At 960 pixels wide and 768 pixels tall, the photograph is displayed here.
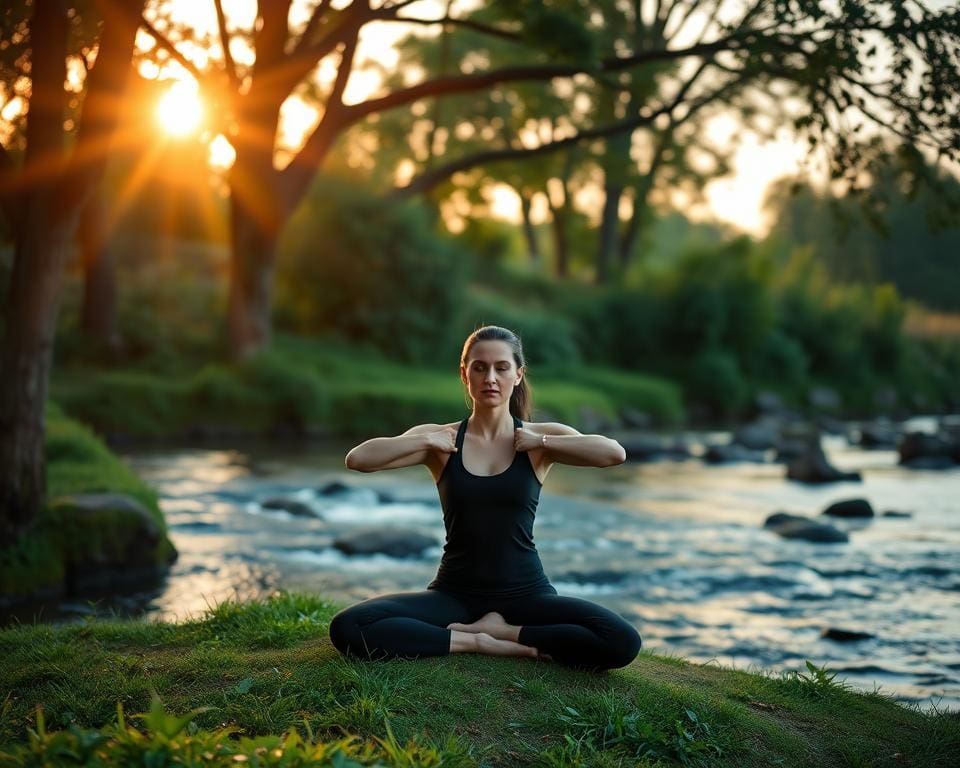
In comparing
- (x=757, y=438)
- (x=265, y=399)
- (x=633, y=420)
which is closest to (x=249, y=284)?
(x=265, y=399)

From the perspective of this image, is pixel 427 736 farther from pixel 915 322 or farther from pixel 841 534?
pixel 915 322

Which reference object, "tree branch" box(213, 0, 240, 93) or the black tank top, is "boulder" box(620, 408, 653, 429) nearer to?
"tree branch" box(213, 0, 240, 93)

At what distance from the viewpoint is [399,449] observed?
564 centimetres

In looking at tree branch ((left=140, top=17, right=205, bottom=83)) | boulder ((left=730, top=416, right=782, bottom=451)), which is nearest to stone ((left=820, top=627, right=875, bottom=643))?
tree branch ((left=140, top=17, right=205, bottom=83))

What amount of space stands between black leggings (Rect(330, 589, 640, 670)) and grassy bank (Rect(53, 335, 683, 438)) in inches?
687

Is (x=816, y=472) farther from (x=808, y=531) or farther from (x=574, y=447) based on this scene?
(x=574, y=447)

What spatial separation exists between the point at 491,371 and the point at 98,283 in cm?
2107

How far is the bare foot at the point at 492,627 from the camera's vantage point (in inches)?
225

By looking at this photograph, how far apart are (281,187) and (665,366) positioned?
18.9 meters

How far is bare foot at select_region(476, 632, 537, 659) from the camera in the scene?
566 centimetres

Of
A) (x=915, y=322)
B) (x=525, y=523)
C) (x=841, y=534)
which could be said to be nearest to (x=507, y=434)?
(x=525, y=523)

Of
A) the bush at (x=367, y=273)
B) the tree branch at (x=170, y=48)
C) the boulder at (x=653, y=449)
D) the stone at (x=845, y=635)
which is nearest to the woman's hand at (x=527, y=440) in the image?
the stone at (x=845, y=635)

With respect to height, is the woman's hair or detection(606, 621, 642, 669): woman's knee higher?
the woman's hair

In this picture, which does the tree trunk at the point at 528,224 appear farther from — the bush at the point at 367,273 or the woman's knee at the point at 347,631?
the woman's knee at the point at 347,631
